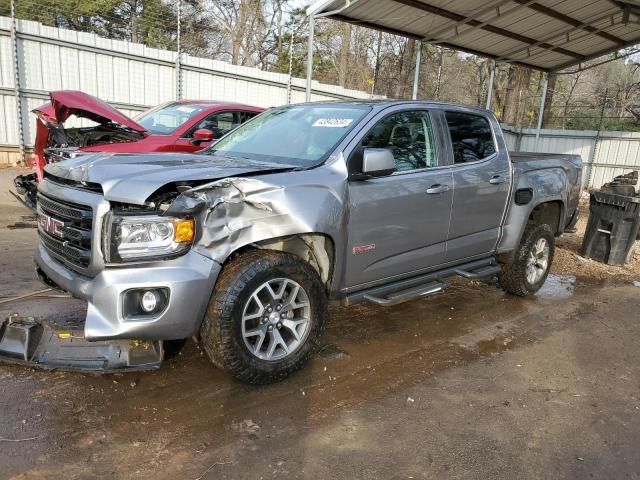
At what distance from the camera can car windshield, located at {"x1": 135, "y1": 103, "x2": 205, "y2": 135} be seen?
7.57m

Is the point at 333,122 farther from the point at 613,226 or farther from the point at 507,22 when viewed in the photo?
the point at 507,22

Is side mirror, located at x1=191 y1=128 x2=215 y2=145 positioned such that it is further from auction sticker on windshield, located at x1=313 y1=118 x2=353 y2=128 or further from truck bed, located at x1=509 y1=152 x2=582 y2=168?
truck bed, located at x1=509 y1=152 x2=582 y2=168

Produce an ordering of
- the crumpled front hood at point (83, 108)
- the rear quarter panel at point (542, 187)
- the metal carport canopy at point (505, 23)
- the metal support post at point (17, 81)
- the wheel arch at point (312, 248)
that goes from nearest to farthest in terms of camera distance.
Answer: the wheel arch at point (312, 248) → the rear quarter panel at point (542, 187) → the crumpled front hood at point (83, 108) → the metal carport canopy at point (505, 23) → the metal support post at point (17, 81)

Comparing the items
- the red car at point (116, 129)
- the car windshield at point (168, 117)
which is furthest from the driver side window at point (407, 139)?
the car windshield at point (168, 117)

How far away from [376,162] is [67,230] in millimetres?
2029

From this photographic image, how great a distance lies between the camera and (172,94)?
13617 mm

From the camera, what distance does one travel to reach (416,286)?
14.2 ft

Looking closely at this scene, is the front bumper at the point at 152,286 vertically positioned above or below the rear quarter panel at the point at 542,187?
below

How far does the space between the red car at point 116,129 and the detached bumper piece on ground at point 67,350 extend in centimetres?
223

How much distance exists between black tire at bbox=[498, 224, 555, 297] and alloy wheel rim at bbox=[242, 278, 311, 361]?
118 inches

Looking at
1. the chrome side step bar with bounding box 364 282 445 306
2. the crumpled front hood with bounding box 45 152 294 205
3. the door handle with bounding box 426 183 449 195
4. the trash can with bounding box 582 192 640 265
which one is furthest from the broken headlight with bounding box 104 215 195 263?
the trash can with bounding box 582 192 640 265

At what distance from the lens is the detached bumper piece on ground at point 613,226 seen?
7.47 metres

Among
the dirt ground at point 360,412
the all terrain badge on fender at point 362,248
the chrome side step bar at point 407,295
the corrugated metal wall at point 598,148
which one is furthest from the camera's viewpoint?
the corrugated metal wall at point 598,148

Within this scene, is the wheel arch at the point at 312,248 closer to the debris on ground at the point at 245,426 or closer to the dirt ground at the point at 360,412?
the dirt ground at the point at 360,412
